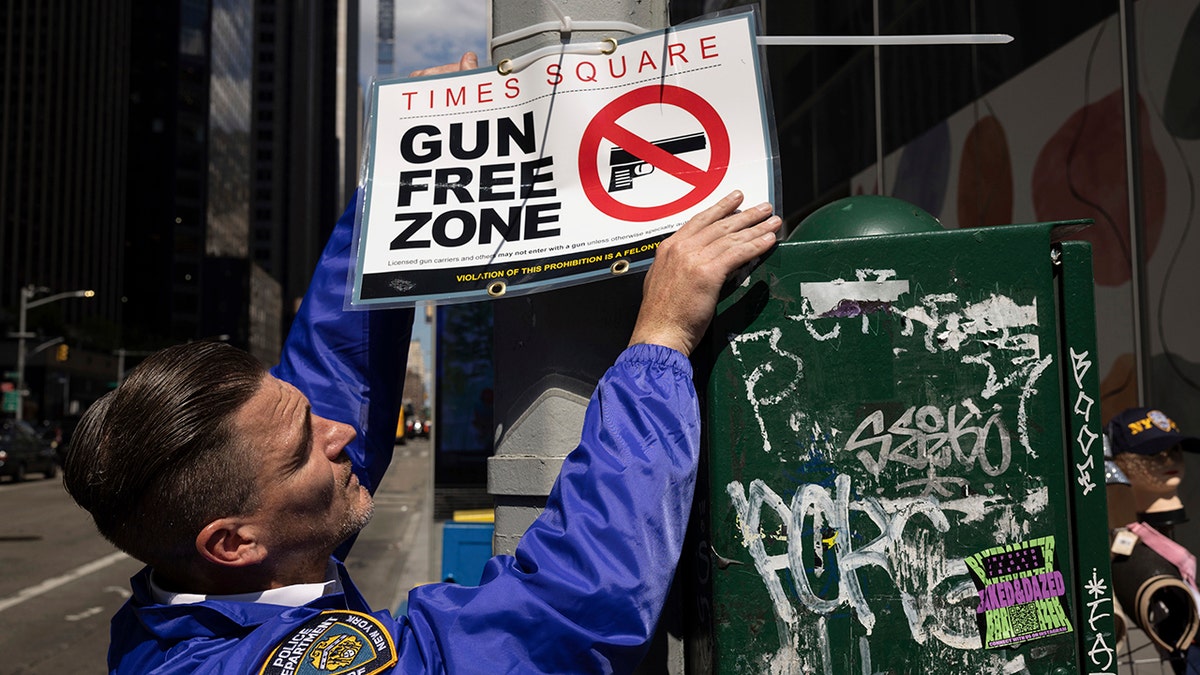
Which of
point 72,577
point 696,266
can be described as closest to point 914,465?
point 696,266

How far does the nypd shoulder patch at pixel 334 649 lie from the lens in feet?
4.49

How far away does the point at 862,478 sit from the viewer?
1.63m

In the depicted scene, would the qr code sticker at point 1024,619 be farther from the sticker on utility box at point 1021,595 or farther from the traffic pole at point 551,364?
the traffic pole at point 551,364

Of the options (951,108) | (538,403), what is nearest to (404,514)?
(951,108)

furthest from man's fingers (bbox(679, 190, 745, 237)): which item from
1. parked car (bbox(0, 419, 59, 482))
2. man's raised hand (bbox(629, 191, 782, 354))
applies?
parked car (bbox(0, 419, 59, 482))

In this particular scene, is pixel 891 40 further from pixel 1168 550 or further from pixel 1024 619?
pixel 1168 550

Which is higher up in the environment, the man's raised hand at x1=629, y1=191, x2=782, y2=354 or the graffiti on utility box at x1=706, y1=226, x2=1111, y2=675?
the man's raised hand at x1=629, y1=191, x2=782, y2=354

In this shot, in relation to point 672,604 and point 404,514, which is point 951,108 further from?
point 404,514

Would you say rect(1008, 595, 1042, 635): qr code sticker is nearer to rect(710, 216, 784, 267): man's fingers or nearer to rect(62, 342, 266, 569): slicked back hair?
rect(710, 216, 784, 267): man's fingers

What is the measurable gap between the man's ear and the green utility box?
79 centimetres

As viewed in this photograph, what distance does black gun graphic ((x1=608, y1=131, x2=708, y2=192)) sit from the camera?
5.84 feet

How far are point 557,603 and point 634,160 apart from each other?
33.4 inches

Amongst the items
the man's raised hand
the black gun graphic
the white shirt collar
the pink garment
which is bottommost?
the pink garment

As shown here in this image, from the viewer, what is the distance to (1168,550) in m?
3.83
